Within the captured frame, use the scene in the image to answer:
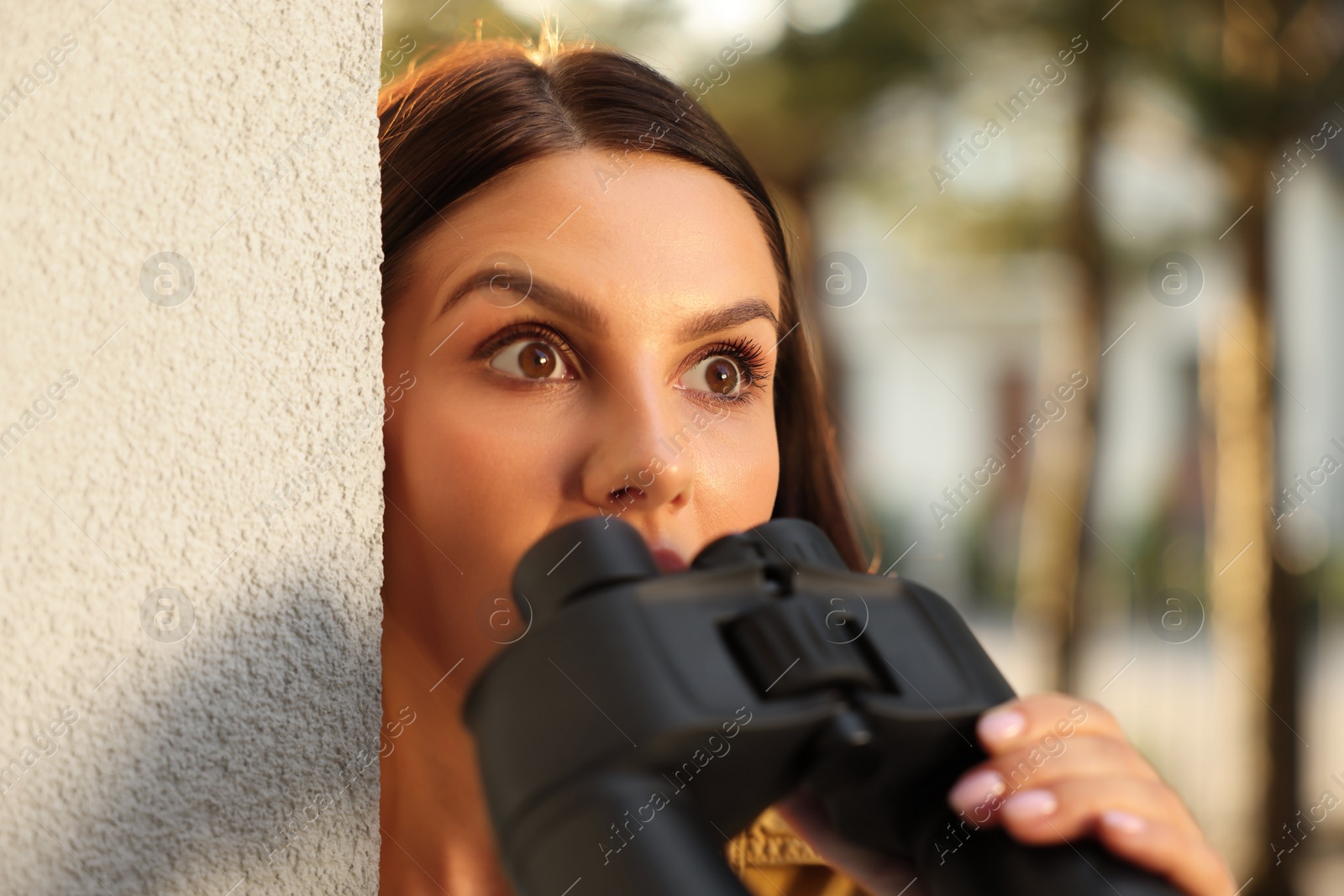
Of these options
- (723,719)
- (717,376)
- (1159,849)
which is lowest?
(1159,849)

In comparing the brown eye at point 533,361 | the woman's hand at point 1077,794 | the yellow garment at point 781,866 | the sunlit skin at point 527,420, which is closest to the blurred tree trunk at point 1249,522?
the yellow garment at point 781,866

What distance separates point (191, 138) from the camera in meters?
0.86

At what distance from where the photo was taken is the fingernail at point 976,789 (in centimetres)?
93

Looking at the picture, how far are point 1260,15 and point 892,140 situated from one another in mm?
2680

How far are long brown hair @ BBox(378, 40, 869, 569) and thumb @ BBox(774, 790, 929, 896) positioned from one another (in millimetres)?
875

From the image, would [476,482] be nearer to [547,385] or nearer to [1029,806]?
[547,385]

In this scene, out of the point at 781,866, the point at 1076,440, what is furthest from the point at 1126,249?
the point at 781,866

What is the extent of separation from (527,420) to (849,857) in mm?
695

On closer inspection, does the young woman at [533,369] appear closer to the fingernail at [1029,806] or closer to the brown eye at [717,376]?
the brown eye at [717,376]

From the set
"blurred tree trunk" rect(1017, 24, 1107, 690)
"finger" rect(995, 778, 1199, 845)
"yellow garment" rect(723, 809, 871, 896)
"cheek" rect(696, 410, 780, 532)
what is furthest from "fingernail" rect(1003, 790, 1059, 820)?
"blurred tree trunk" rect(1017, 24, 1107, 690)

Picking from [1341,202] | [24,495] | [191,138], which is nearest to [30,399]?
[24,495]

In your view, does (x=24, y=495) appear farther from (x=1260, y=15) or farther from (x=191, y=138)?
(x=1260, y=15)

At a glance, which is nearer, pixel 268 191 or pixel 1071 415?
pixel 268 191

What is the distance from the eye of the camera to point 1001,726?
3.11 ft
